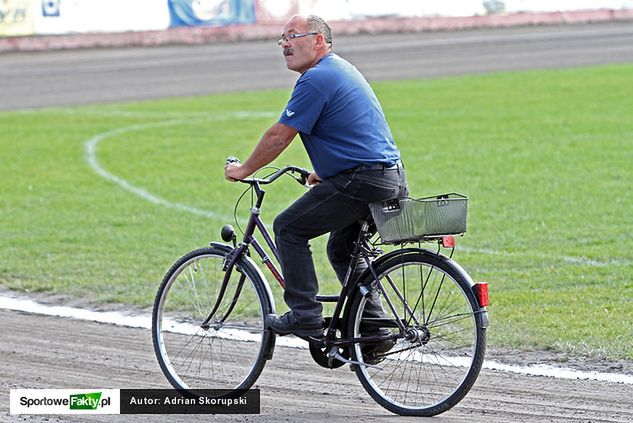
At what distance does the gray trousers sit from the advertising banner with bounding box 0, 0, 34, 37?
3005 centimetres

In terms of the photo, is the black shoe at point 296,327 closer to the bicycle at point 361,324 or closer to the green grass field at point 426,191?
the bicycle at point 361,324

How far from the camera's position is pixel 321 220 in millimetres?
6680

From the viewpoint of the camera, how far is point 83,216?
1370cm

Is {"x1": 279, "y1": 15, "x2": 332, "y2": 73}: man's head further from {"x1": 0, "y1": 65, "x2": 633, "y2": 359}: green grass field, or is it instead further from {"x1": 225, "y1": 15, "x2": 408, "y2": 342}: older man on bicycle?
{"x1": 0, "y1": 65, "x2": 633, "y2": 359}: green grass field

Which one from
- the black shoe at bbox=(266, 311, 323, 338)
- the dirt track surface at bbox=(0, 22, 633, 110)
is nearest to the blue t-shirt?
the black shoe at bbox=(266, 311, 323, 338)

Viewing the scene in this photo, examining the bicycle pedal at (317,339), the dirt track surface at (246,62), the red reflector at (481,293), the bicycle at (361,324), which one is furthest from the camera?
the dirt track surface at (246,62)

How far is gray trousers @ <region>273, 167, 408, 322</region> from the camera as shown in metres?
6.63

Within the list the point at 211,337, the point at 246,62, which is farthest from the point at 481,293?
the point at 246,62

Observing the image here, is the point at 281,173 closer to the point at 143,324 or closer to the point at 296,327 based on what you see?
the point at 296,327

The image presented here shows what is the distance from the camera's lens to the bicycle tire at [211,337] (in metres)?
7.09

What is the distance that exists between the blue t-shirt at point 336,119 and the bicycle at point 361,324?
1.23 feet

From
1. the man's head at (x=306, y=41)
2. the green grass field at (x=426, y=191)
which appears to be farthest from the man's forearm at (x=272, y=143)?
the green grass field at (x=426, y=191)

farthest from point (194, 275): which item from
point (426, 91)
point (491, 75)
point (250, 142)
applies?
point (491, 75)

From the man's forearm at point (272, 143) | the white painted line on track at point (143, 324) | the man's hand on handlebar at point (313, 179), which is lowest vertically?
the white painted line on track at point (143, 324)
